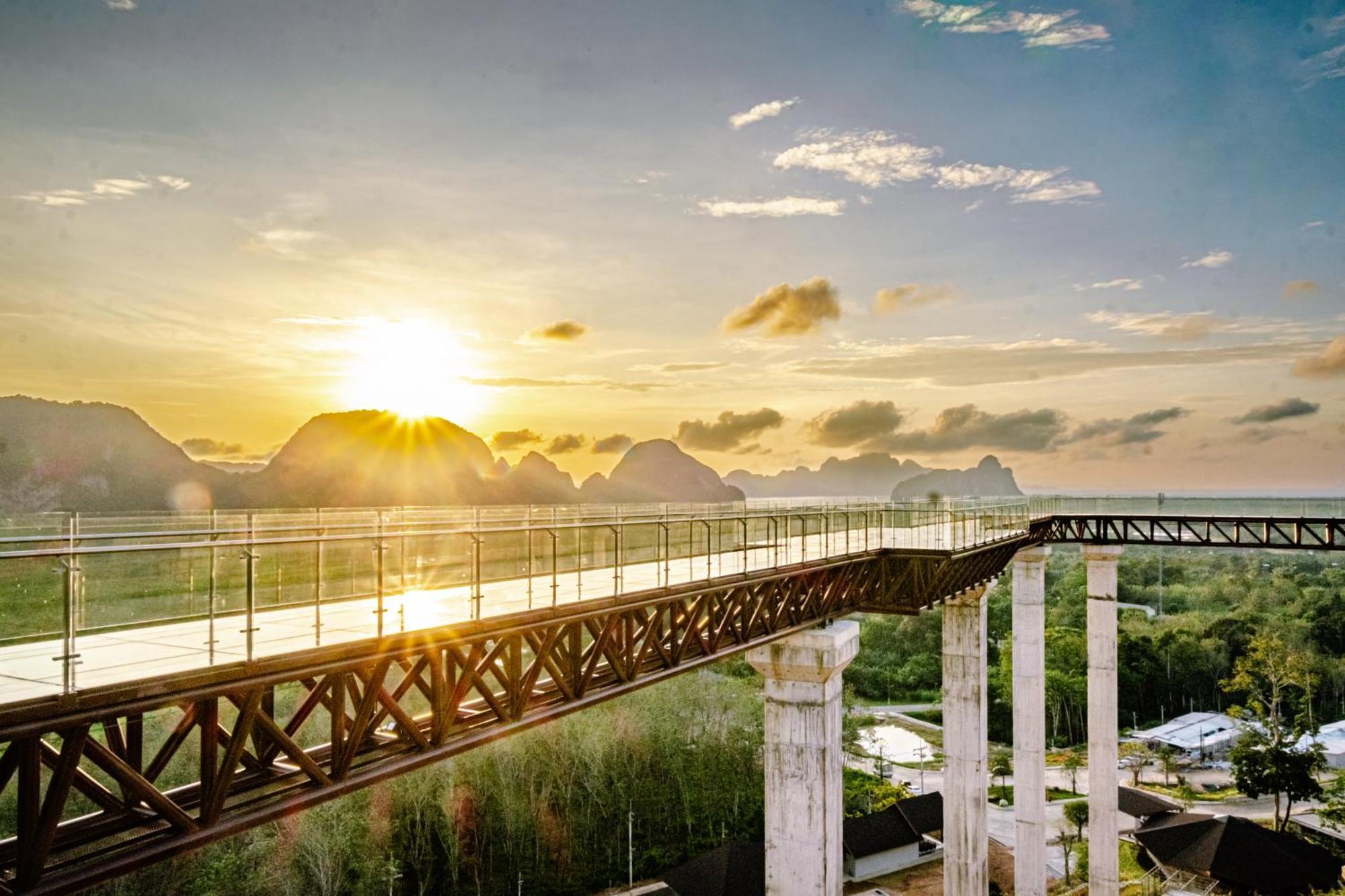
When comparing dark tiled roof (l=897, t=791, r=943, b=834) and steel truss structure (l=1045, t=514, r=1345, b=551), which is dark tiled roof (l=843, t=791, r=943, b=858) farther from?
steel truss structure (l=1045, t=514, r=1345, b=551)

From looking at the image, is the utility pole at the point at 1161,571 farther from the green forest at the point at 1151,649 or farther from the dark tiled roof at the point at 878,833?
the dark tiled roof at the point at 878,833

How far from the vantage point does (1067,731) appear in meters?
66.8

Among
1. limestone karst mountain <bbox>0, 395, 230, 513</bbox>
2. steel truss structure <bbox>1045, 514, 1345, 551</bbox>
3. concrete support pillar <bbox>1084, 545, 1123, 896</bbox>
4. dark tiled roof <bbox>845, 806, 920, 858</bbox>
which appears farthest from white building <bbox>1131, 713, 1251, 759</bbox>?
limestone karst mountain <bbox>0, 395, 230, 513</bbox>

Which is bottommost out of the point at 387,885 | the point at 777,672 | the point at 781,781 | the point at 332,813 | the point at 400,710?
the point at 387,885

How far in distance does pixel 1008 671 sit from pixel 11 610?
68121 mm

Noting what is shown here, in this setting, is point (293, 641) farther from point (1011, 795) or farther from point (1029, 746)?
point (1011, 795)

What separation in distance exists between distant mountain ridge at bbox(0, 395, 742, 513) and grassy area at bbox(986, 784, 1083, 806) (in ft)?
114

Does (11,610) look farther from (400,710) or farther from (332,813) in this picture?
(332,813)

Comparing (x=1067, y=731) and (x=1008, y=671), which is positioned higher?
(x=1008, y=671)

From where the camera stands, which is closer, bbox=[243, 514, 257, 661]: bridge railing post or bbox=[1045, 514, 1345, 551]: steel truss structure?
bbox=[243, 514, 257, 661]: bridge railing post

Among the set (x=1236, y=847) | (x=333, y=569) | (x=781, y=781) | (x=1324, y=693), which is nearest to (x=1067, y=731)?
(x=1324, y=693)

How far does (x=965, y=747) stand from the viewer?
87.2 ft

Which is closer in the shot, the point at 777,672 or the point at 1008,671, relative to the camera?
the point at 777,672

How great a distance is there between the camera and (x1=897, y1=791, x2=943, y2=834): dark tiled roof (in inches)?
1710
